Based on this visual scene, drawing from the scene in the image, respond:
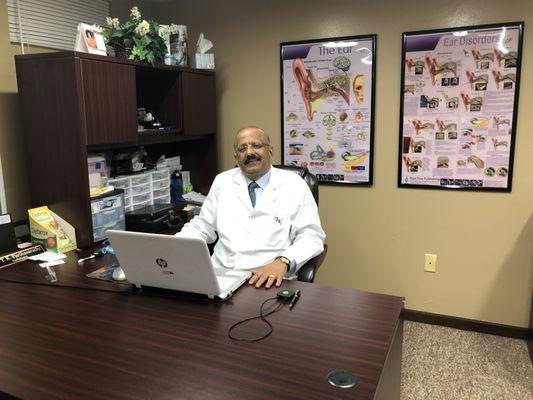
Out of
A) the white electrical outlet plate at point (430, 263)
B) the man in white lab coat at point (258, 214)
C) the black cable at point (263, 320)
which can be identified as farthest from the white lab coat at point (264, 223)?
the white electrical outlet plate at point (430, 263)

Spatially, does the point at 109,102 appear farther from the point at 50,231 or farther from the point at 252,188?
the point at 252,188

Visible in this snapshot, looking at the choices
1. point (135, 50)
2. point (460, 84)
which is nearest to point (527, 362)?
point (460, 84)

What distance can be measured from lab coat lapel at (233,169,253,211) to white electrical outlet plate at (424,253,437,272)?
1414 millimetres

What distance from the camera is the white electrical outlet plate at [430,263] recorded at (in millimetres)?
3014

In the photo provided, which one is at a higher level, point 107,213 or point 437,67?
point 437,67

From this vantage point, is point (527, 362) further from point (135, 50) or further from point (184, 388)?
point (135, 50)

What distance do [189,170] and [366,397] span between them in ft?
8.65

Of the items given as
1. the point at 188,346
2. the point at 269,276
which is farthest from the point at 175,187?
the point at 188,346

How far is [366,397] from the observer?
1102 millimetres

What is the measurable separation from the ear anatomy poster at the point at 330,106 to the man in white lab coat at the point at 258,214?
836 mm

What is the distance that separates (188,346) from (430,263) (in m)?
2.16

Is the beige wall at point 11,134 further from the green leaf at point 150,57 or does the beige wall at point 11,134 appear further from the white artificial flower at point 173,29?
the white artificial flower at point 173,29

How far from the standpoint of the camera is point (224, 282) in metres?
1.73

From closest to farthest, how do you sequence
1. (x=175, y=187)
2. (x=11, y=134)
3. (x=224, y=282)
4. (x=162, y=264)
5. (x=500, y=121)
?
(x=162, y=264) < (x=224, y=282) < (x=11, y=134) < (x=500, y=121) < (x=175, y=187)
